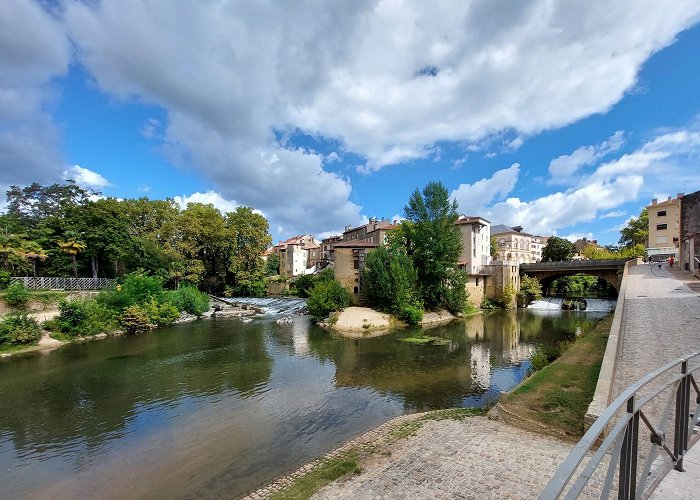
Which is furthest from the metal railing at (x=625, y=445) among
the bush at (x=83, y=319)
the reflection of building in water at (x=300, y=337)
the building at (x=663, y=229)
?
the building at (x=663, y=229)

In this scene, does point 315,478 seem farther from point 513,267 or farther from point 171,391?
point 513,267

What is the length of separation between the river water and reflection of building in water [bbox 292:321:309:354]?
0.64ft

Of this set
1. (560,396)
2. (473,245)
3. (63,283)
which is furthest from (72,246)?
(473,245)

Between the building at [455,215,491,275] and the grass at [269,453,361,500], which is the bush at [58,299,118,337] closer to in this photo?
the grass at [269,453,361,500]

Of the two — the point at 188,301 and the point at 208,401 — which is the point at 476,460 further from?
the point at 188,301

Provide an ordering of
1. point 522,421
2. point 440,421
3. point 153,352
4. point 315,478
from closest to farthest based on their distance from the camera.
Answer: point 315,478
point 522,421
point 440,421
point 153,352

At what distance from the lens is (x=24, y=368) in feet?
59.7

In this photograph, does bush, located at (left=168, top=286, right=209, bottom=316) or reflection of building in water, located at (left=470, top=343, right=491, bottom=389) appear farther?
bush, located at (left=168, top=286, right=209, bottom=316)

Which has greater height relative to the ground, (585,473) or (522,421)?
(585,473)

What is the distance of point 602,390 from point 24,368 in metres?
25.5

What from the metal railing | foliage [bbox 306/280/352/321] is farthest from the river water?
the metal railing

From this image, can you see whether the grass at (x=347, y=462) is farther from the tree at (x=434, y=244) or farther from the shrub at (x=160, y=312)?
the shrub at (x=160, y=312)

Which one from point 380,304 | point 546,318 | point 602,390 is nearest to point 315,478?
point 602,390

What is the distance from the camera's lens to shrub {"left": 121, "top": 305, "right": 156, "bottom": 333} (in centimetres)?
2805
